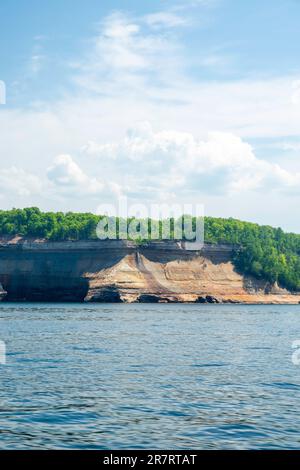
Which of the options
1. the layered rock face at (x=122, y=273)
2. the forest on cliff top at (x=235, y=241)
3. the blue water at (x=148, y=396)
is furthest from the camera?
the forest on cliff top at (x=235, y=241)

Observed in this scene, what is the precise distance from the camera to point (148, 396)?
31.9m

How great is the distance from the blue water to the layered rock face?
10171 centimetres

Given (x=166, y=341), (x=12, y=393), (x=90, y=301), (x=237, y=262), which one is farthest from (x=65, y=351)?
(x=237, y=262)

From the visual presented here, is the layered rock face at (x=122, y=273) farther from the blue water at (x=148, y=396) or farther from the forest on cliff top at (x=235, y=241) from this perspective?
the blue water at (x=148, y=396)

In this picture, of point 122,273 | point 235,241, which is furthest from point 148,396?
point 235,241

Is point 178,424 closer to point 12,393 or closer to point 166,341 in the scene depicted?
point 12,393

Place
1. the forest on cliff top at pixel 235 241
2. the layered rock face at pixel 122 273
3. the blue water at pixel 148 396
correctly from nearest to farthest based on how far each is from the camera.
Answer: the blue water at pixel 148 396
the layered rock face at pixel 122 273
the forest on cliff top at pixel 235 241

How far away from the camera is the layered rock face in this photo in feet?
525

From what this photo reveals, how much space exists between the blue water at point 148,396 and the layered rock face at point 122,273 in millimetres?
101706

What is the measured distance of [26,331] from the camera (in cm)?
6962

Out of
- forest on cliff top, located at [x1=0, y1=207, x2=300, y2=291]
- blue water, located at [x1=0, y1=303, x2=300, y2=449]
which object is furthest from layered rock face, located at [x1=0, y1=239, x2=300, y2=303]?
blue water, located at [x1=0, y1=303, x2=300, y2=449]

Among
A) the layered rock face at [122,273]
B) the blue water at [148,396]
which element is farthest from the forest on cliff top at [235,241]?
the blue water at [148,396]

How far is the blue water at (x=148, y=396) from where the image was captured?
24.5 m

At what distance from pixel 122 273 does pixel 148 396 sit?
126m
